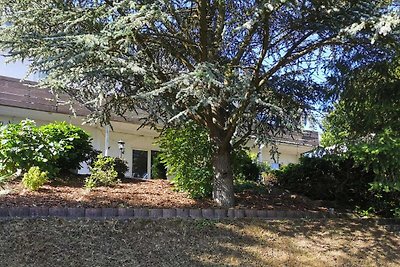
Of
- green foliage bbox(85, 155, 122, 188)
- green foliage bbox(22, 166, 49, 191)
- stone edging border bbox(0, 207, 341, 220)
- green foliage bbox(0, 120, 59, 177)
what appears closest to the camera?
stone edging border bbox(0, 207, 341, 220)

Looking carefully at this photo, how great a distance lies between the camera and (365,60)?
8.76 meters

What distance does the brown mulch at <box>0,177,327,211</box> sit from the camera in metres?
7.65

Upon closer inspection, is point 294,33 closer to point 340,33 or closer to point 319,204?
point 340,33

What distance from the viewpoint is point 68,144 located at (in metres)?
10.1

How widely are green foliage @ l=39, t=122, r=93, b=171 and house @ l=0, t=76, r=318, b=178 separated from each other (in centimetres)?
140

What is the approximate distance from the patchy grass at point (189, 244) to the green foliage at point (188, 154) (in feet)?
4.97

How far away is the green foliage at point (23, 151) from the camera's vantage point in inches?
359

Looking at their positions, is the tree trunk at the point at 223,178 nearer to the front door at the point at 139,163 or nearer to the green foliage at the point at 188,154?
the green foliage at the point at 188,154

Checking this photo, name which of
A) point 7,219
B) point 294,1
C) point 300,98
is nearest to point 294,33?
point 300,98

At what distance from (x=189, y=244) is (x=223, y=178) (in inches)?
84.1

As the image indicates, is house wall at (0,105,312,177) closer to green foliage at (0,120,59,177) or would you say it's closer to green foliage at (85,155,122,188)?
green foliage at (85,155,122,188)

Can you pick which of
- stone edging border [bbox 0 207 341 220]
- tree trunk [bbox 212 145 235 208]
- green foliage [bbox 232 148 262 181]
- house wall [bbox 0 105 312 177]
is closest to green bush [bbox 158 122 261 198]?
tree trunk [bbox 212 145 235 208]

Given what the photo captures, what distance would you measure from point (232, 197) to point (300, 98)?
238 cm

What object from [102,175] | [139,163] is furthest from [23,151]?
[139,163]
